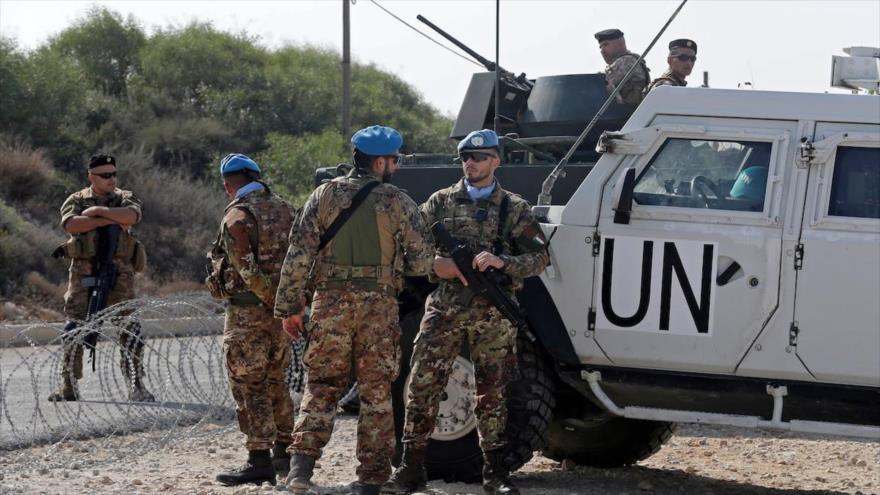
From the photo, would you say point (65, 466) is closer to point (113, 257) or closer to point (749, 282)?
point (113, 257)

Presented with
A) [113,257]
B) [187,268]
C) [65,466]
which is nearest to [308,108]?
[187,268]

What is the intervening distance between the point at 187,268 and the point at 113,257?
14063 mm

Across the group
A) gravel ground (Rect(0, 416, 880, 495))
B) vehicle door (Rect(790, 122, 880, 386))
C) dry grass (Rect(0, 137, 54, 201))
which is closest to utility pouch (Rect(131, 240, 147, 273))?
gravel ground (Rect(0, 416, 880, 495))

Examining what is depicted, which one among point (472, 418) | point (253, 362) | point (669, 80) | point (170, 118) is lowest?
point (472, 418)

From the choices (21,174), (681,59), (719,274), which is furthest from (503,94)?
(21,174)

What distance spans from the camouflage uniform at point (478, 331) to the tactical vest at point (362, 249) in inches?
14.3

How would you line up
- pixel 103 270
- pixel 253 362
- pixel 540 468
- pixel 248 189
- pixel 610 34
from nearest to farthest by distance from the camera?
1. pixel 253 362
2. pixel 248 189
3. pixel 540 468
4. pixel 610 34
5. pixel 103 270

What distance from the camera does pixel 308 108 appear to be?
130ft

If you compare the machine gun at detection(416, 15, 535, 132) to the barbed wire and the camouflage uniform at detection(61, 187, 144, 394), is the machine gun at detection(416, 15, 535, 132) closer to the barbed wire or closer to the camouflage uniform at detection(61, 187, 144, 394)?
the barbed wire

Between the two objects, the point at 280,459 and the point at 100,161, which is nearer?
the point at 280,459

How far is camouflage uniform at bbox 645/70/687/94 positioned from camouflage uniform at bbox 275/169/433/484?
245 centimetres

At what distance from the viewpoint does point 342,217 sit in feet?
22.6

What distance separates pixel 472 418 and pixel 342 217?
1.35 m

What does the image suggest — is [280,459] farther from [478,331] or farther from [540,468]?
[540,468]
